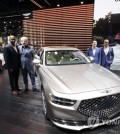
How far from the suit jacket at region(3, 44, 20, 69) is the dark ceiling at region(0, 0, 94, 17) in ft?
23.2

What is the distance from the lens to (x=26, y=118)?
389 cm

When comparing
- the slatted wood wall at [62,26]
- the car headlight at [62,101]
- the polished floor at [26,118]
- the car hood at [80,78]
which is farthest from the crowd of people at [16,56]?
the slatted wood wall at [62,26]

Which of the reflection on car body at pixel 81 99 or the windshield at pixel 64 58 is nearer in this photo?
the reflection on car body at pixel 81 99

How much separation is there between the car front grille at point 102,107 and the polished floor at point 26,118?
0.36 m

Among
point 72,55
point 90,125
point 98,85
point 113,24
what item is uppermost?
point 113,24

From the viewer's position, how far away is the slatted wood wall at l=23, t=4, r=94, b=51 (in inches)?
462

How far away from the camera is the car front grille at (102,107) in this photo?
9.52 ft

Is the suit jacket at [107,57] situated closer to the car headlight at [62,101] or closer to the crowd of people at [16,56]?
the crowd of people at [16,56]

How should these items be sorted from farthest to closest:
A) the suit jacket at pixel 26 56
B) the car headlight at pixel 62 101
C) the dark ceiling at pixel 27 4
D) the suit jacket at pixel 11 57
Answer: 1. the dark ceiling at pixel 27 4
2. the suit jacket at pixel 26 56
3. the suit jacket at pixel 11 57
4. the car headlight at pixel 62 101

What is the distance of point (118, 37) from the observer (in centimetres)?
845

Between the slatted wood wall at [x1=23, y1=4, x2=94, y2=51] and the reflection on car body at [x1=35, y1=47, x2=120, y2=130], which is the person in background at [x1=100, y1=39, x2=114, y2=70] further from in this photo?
the slatted wood wall at [x1=23, y1=4, x2=94, y2=51]

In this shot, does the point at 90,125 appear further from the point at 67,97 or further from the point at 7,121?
the point at 7,121

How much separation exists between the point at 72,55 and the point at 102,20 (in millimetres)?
4637

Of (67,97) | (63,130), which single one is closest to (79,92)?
(67,97)
